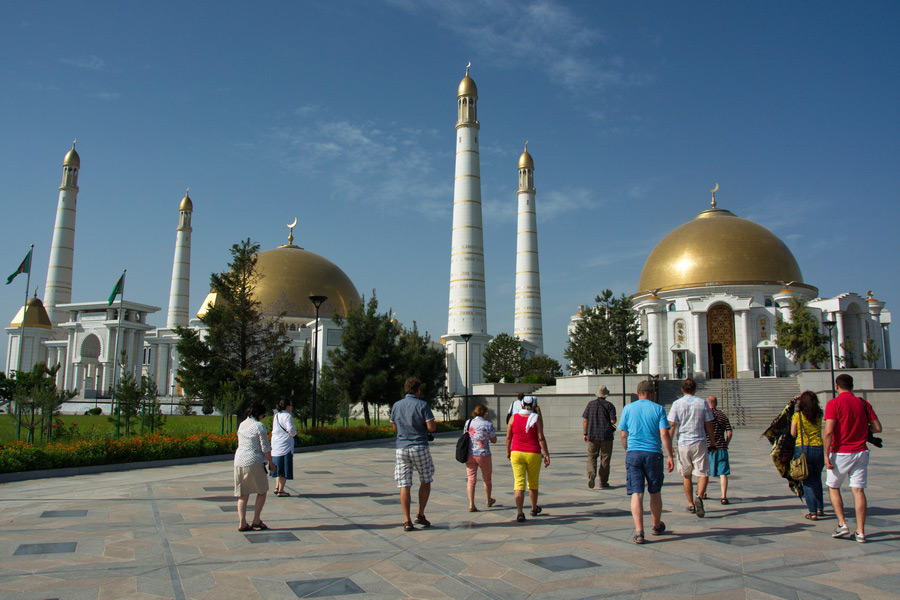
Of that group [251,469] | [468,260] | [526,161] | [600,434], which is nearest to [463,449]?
[251,469]

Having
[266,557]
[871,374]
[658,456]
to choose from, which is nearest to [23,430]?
[266,557]

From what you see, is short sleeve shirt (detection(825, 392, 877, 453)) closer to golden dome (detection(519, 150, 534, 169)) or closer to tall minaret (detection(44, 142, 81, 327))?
golden dome (detection(519, 150, 534, 169))

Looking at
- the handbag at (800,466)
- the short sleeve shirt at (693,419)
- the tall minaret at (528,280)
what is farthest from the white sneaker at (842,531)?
the tall minaret at (528,280)

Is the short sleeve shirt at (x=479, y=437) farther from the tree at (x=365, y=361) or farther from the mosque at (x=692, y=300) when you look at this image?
the mosque at (x=692, y=300)

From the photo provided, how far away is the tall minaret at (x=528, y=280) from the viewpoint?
184ft

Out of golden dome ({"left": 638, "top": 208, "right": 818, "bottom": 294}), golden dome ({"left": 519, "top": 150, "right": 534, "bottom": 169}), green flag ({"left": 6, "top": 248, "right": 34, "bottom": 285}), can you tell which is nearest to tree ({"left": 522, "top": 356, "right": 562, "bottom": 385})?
golden dome ({"left": 638, "top": 208, "right": 818, "bottom": 294})

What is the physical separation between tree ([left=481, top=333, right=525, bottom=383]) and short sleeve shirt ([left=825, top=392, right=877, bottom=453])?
119 feet

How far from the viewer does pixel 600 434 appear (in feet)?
36.6

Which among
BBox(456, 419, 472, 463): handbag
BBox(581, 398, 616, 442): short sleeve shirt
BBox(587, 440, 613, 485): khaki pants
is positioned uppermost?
BBox(581, 398, 616, 442): short sleeve shirt

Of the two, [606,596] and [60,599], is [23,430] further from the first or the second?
[606,596]

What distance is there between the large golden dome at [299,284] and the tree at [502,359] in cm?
1980

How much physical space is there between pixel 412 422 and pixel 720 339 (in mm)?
39627

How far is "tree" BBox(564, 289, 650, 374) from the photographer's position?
34.8 meters

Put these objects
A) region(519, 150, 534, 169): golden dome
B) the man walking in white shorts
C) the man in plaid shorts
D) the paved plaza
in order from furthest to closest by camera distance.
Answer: region(519, 150, 534, 169): golden dome → the man walking in white shorts → the man in plaid shorts → the paved plaza
